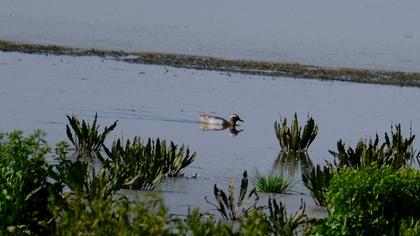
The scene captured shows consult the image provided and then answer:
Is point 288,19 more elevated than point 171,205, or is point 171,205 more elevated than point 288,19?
point 288,19

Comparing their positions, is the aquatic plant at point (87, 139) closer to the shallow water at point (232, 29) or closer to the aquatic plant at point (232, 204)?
the aquatic plant at point (232, 204)

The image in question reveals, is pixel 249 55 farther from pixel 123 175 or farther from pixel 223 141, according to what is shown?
pixel 123 175

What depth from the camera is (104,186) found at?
14.4 m

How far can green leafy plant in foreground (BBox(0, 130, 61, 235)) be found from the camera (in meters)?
11.6

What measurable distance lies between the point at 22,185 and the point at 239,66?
3483 cm

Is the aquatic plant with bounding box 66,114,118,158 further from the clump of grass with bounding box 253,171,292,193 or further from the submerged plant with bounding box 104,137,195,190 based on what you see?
the clump of grass with bounding box 253,171,292,193

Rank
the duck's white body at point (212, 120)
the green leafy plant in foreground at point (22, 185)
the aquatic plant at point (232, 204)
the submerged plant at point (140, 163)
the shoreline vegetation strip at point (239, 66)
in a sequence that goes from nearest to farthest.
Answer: the green leafy plant in foreground at point (22, 185) < the aquatic plant at point (232, 204) < the submerged plant at point (140, 163) < the duck's white body at point (212, 120) < the shoreline vegetation strip at point (239, 66)

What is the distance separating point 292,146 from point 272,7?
70301 millimetres

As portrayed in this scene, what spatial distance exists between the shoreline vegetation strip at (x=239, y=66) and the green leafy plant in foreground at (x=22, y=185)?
32276mm

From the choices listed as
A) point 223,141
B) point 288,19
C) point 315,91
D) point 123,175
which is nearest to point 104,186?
point 123,175

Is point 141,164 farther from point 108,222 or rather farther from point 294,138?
point 108,222

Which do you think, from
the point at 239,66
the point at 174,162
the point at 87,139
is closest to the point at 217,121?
the point at 87,139

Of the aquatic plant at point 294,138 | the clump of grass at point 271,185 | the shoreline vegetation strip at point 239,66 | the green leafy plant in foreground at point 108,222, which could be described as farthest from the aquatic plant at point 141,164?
the shoreline vegetation strip at point 239,66

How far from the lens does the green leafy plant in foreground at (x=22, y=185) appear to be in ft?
38.0
